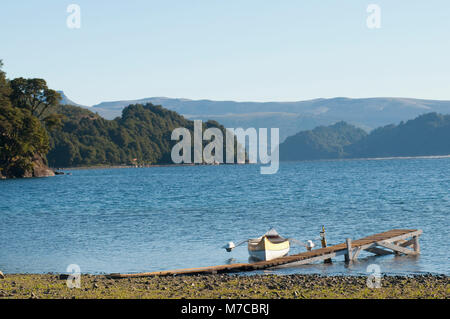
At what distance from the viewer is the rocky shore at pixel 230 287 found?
19.2 meters

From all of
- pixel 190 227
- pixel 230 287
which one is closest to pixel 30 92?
pixel 190 227

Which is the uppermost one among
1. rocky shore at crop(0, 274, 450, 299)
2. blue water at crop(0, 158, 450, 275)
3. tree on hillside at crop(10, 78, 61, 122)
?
tree on hillside at crop(10, 78, 61, 122)

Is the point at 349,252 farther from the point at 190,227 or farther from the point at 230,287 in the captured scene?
the point at 190,227

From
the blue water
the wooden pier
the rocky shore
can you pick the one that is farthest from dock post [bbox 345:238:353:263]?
the rocky shore

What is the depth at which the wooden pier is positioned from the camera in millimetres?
26023

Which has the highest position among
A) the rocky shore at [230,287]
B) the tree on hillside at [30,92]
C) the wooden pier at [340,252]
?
the tree on hillside at [30,92]

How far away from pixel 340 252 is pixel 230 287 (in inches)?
388

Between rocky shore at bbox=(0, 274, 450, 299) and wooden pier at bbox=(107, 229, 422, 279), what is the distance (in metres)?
1.17

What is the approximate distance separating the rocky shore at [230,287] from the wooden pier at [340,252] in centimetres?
117

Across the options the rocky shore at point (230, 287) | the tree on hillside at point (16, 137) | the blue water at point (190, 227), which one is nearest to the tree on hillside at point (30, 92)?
the tree on hillside at point (16, 137)

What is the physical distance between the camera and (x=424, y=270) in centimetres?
2659

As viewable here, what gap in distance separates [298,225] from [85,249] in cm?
1751

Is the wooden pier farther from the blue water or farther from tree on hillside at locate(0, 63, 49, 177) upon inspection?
tree on hillside at locate(0, 63, 49, 177)

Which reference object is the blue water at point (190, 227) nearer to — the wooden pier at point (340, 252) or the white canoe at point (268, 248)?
the wooden pier at point (340, 252)
